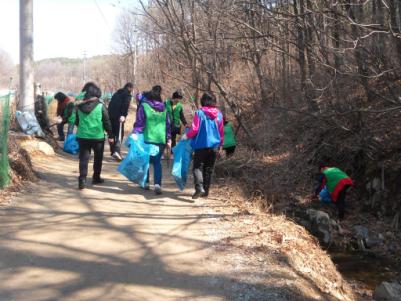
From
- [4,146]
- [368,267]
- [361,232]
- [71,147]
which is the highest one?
[4,146]

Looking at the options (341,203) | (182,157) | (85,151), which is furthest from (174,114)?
(341,203)

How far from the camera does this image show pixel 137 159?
8.11m

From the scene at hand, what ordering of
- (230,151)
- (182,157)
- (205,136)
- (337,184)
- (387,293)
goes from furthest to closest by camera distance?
(230,151)
(337,184)
(182,157)
(205,136)
(387,293)

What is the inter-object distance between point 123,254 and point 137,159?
303 cm

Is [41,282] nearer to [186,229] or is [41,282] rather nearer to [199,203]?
[186,229]

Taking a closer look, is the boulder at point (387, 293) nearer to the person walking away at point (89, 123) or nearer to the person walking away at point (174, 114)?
the person walking away at point (89, 123)

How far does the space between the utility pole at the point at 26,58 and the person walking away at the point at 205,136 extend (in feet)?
20.8

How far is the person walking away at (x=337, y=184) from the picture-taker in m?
9.95

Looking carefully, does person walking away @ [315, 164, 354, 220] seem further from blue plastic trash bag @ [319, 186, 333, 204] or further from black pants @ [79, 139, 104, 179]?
black pants @ [79, 139, 104, 179]

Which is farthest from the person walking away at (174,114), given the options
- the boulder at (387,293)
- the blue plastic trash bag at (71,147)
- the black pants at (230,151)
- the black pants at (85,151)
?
the boulder at (387,293)

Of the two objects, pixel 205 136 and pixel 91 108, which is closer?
Answer: pixel 205 136

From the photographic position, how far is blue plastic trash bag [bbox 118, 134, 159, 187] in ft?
26.4

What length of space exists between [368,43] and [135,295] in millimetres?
8224

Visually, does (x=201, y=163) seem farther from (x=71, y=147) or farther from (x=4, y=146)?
(x=71, y=147)
